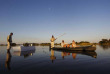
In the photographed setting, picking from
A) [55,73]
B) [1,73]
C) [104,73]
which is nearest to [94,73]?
[104,73]

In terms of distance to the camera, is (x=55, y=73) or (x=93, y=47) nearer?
(x=55, y=73)

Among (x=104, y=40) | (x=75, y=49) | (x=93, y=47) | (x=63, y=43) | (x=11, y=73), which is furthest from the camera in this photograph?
(x=104, y=40)

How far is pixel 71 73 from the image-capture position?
13.7ft

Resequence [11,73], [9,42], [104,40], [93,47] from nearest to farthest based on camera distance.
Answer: [11,73] < [9,42] < [93,47] < [104,40]

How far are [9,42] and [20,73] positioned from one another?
9.84 meters

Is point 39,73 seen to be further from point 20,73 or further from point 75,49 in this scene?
point 75,49

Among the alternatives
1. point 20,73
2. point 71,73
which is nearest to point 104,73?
point 71,73

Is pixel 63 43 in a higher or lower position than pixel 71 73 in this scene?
higher

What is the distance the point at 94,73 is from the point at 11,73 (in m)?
3.73

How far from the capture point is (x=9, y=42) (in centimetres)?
1273

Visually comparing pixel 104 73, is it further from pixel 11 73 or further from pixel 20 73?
pixel 11 73

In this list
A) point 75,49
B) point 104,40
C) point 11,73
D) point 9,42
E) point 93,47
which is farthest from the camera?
point 104,40

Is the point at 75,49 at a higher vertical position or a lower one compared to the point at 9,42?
lower

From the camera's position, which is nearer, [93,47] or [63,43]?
[93,47]
